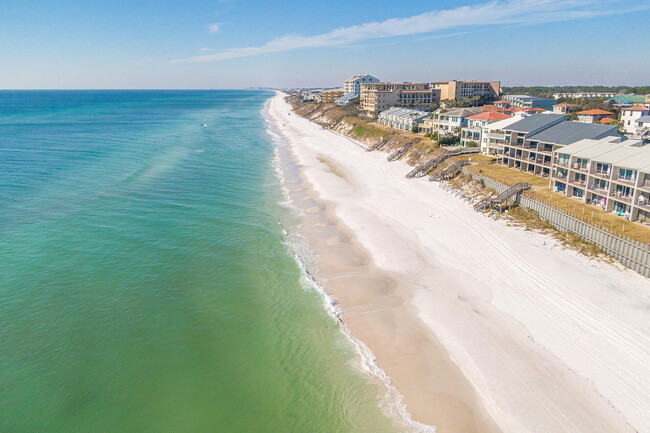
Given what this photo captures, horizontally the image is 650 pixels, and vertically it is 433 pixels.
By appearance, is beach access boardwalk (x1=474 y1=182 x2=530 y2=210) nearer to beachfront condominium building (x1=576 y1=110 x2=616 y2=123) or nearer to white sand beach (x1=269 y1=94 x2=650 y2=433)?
white sand beach (x1=269 y1=94 x2=650 y2=433)

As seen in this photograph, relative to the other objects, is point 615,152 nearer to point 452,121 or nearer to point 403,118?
point 452,121

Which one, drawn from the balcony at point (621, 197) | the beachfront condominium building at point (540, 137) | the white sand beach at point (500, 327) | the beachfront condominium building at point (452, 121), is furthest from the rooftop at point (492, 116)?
the balcony at point (621, 197)

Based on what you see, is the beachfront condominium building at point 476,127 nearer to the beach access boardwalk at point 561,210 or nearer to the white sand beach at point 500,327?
the beach access boardwalk at point 561,210

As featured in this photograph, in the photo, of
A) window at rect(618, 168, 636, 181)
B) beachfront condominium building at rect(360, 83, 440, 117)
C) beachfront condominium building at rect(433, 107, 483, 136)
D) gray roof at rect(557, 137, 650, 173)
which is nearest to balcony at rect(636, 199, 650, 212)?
window at rect(618, 168, 636, 181)

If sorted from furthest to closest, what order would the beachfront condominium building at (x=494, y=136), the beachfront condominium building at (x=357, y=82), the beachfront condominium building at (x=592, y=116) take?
the beachfront condominium building at (x=357, y=82)
the beachfront condominium building at (x=592, y=116)
the beachfront condominium building at (x=494, y=136)

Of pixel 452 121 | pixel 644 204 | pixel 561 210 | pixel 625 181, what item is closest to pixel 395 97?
pixel 452 121

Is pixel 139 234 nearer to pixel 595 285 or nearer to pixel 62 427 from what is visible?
pixel 62 427
